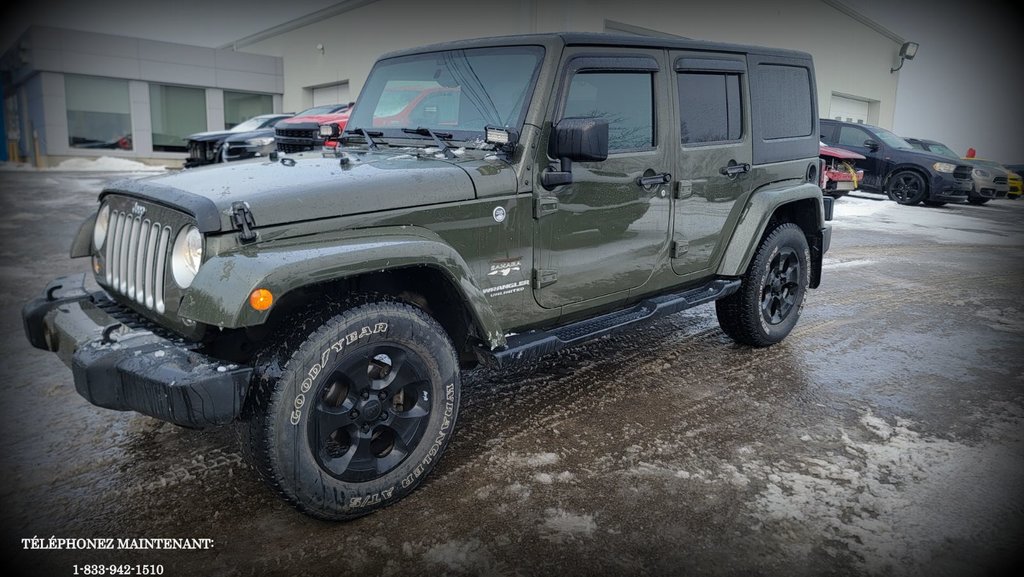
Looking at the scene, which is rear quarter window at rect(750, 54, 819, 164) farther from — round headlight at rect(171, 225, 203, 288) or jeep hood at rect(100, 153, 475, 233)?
round headlight at rect(171, 225, 203, 288)

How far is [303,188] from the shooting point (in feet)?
8.32

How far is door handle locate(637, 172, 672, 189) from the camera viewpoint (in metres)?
3.56

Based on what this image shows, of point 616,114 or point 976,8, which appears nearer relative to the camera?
point 616,114

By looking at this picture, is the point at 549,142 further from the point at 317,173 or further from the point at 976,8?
the point at 976,8

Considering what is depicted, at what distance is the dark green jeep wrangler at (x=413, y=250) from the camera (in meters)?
2.33

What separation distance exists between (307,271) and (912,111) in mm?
30578

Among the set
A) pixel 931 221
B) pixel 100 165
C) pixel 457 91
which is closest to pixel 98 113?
pixel 100 165

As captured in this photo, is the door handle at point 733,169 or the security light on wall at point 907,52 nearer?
the door handle at point 733,169

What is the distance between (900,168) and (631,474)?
14.5 m

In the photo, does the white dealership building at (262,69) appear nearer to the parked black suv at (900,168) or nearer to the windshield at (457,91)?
the parked black suv at (900,168)

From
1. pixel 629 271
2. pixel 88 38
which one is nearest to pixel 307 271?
pixel 629 271

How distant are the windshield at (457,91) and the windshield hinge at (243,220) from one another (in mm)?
1239

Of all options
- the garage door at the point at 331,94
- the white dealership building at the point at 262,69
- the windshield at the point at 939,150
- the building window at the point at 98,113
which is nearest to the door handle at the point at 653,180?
the windshield at the point at 939,150

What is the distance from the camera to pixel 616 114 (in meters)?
3.51
